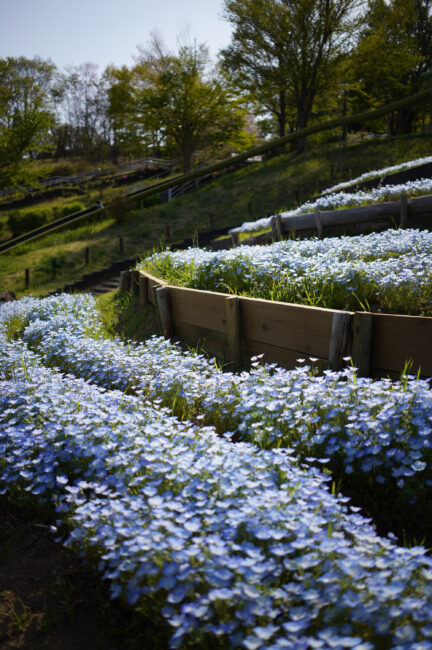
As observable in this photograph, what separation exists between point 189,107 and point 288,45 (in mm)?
7182

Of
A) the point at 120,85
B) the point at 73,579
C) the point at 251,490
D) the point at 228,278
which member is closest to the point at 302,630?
the point at 251,490

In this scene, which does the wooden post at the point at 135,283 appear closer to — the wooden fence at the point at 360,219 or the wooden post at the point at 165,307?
the wooden post at the point at 165,307

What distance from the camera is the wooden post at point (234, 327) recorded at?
185 inches

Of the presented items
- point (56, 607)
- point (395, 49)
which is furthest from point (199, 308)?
point (395, 49)

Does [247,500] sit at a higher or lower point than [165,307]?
lower

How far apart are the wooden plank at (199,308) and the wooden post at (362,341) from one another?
1.70 m

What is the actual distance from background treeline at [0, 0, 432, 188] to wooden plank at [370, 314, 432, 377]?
23.1 metres

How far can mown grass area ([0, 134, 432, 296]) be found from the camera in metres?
18.9

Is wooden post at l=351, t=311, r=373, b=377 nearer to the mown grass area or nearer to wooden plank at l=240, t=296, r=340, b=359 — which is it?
wooden plank at l=240, t=296, r=340, b=359

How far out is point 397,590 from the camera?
151 centimetres

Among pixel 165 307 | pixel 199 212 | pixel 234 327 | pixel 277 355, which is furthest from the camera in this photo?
pixel 199 212

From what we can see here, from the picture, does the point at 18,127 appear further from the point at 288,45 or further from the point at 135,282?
the point at 135,282

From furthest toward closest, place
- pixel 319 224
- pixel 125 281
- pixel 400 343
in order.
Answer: pixel 125 281, pixel 319 224, pixel 400 343

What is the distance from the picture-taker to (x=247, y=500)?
2.04m
